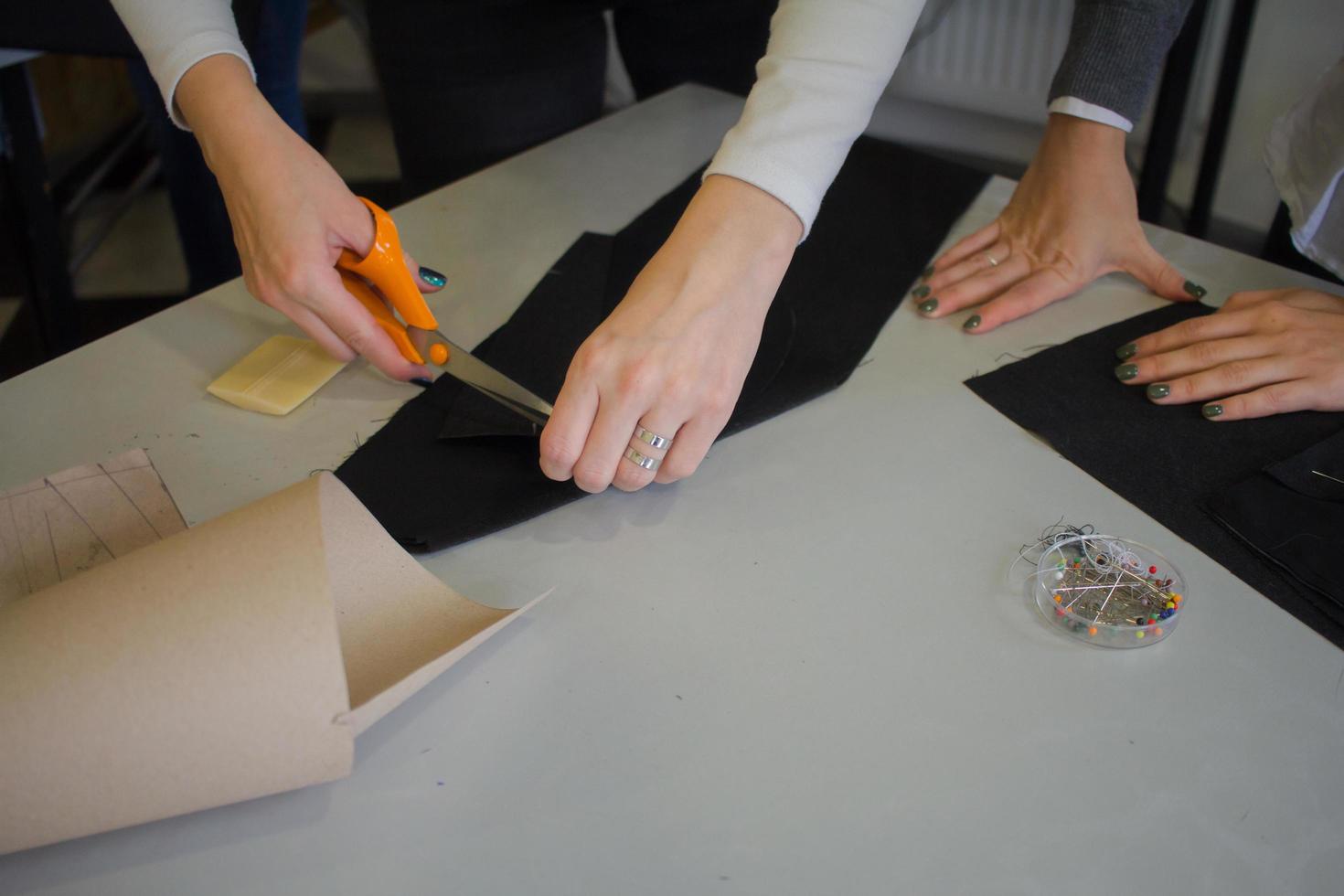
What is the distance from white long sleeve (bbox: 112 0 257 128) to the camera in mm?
849

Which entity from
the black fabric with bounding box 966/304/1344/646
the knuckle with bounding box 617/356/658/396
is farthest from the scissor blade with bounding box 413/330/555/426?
the black fabric with bounding box 966/304/1344/646

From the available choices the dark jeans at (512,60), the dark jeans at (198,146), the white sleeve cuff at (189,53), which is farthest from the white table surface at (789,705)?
the dark jeans at (198,146)

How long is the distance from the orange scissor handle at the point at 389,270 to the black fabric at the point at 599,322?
68 millimetres

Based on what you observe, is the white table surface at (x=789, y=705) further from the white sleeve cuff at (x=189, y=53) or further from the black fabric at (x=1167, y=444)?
the white sleeve cuff at (x=189, y=53)

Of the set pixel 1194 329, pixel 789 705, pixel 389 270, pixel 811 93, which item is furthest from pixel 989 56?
pixel 789 705

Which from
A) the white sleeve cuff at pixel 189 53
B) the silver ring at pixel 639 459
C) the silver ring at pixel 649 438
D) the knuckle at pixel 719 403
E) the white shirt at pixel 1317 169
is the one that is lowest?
the silver ring at pixel 639 459

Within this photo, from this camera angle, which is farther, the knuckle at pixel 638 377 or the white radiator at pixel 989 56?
the white radiator at pixel 989 56

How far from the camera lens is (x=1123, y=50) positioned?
3.14 ft

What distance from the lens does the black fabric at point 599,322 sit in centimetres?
75

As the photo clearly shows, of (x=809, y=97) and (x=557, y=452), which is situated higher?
(x=809, y=97)

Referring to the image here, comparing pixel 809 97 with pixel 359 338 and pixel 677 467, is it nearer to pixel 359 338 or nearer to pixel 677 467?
pixel 677 467

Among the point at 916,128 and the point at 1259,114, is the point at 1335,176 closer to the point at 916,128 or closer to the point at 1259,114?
the point at 1259,114

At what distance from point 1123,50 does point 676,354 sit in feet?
1.95

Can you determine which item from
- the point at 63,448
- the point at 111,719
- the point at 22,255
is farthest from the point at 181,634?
the point at 22,255
